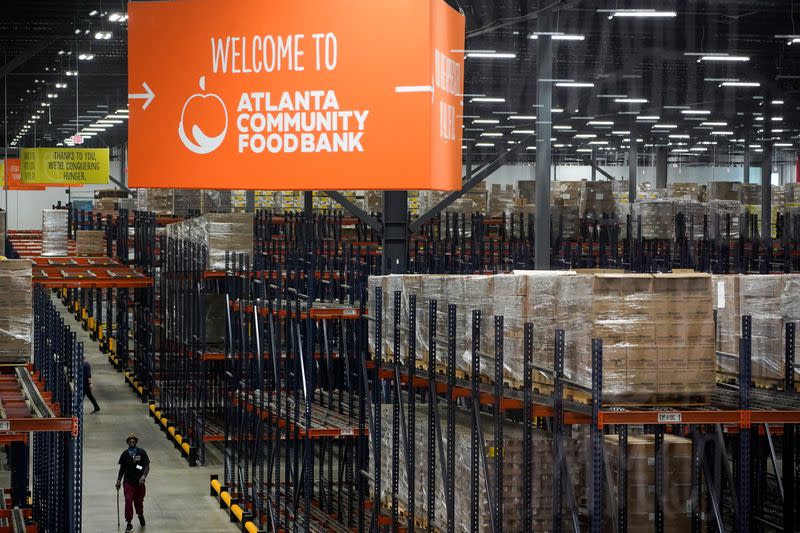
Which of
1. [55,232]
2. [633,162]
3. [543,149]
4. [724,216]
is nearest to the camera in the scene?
[543,149]

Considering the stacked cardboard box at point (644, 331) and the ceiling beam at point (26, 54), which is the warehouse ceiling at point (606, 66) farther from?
the stacked cardboard box at point (644, 331)

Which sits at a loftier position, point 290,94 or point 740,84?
point 740,84

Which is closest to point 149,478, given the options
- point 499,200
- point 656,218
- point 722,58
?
point 656,218

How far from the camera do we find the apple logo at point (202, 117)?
19.8ft

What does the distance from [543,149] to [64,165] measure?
53.6 ft

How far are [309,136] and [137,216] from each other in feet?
77.3

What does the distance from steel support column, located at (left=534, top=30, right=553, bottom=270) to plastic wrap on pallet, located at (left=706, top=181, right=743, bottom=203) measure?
11.0 m

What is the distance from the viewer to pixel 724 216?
1030 inches

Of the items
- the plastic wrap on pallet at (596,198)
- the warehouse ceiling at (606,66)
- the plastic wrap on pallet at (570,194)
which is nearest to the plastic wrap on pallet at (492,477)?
the warehouse ceiling at (606,66)

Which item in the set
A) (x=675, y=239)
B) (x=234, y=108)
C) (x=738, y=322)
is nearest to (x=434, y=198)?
(x=675, y=239)

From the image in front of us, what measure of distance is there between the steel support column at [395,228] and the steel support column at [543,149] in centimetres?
227

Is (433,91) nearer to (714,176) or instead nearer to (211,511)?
(211,511)

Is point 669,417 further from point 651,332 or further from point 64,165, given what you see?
point 64,165

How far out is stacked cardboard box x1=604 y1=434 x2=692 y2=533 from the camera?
1004 centimetres
